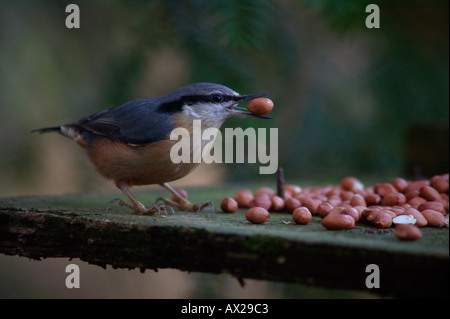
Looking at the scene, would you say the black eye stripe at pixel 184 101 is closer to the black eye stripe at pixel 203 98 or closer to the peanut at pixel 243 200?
the black eye stripe at pixel 203 98

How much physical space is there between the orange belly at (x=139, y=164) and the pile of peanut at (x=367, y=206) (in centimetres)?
28

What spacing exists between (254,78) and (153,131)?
2.46ft

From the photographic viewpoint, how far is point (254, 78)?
2.67 metres

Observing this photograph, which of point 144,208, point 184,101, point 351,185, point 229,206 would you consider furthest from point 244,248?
point 351,185

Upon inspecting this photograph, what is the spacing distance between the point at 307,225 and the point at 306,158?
5.01 feet

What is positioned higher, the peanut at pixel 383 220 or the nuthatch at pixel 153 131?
the nuthatch at pixel 153 131

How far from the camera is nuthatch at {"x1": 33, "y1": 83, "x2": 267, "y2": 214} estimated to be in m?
2.17

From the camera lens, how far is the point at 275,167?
3.31 meters

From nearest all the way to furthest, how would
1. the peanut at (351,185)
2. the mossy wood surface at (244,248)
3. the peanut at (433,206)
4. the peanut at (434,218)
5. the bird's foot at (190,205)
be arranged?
1. the mossy wood surface at (244,248)
2. the peanut at (434,218)
3. the peanut at (433,206)
4. the bird's foot at (190,205)
5. the peanut at (351,185)

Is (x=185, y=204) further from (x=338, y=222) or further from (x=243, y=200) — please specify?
(x=338, y=222)

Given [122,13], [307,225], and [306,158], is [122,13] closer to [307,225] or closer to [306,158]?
[306,158]

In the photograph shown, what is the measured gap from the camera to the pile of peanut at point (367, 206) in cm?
169

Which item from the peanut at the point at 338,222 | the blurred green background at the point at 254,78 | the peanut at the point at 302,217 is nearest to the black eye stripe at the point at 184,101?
the blurred green background at the point at 254,78

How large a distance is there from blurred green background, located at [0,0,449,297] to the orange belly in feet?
1.59
